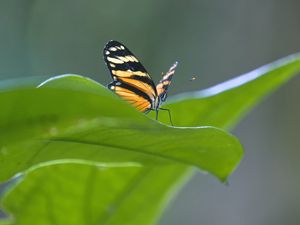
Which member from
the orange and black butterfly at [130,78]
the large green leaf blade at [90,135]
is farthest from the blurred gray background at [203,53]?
the large green leaf blade at [90,135]

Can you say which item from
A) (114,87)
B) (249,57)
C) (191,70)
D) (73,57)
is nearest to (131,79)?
(114,87)

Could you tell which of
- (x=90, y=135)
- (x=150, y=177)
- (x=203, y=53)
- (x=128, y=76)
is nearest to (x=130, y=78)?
(x=128, y=76)

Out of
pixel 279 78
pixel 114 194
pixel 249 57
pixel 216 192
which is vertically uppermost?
pixel 279 78

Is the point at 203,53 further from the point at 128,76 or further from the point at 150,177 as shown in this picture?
the point at 150,177

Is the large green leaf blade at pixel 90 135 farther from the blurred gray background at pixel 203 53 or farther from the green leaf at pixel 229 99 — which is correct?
the blurred gray background at pixel 203 53

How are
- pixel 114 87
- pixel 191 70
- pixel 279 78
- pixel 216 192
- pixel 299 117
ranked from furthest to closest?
pixel 191 70
pixel 299 117
pixel 216 192
pixel 114 87
pixel 279 78

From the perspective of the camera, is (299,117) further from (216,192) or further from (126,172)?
(126,172)

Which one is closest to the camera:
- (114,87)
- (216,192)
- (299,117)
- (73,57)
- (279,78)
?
(279,78)
